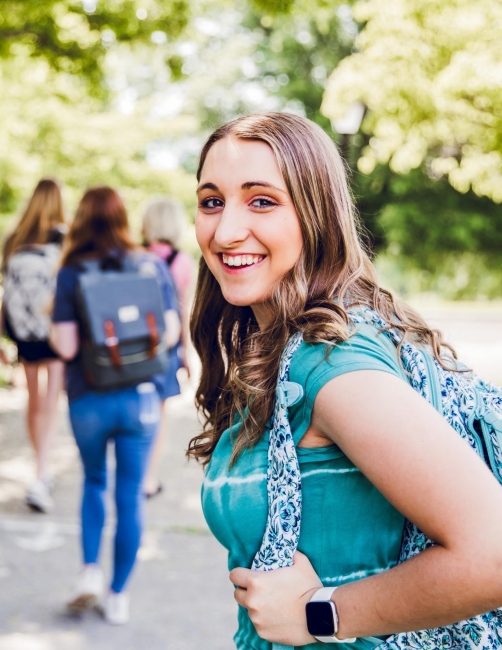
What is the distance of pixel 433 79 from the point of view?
317 inches

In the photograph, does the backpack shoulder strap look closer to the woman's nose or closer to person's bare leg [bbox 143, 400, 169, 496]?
person's bare leg [bbox 143, 400, 169, 496]

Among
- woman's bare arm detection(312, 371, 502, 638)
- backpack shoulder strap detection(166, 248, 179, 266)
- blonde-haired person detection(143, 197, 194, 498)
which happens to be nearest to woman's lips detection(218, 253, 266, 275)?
woman's bare arm detection(312, 371, 502, 638)

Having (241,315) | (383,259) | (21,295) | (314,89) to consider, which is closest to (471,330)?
(383,259)

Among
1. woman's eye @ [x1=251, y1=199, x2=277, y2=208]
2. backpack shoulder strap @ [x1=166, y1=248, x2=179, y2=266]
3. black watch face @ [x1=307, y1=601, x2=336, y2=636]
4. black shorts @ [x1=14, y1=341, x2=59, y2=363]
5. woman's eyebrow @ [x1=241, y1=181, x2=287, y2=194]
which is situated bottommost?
black shorts @ [x1=14, y1=341, x2=59, y2=363]

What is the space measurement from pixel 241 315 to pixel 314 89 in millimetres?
19417

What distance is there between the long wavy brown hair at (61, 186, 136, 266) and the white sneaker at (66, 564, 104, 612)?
5.09 ft

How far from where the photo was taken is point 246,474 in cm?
138

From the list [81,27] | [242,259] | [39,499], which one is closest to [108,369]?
[39,499]

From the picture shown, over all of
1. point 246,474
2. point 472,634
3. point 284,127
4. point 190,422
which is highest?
point 284,127

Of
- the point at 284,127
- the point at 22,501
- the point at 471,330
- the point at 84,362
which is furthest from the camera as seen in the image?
the point at 471,330

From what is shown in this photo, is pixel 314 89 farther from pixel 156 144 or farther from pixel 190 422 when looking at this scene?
pixel 190 422

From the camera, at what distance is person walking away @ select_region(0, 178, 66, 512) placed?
504 centimetres

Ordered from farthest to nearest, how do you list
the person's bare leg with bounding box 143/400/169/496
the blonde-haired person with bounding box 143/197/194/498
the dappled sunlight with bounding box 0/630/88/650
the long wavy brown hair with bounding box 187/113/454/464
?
the blonde-haired person with bounding box 143/197/194/498
the person's bare leg with bounding box 143/400/169/496
the dappled sunlight with bounding box 0/630/88/650
the long wavy brown hair with bounding box 187/113/454/464

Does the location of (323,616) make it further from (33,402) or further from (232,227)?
(33,402)
